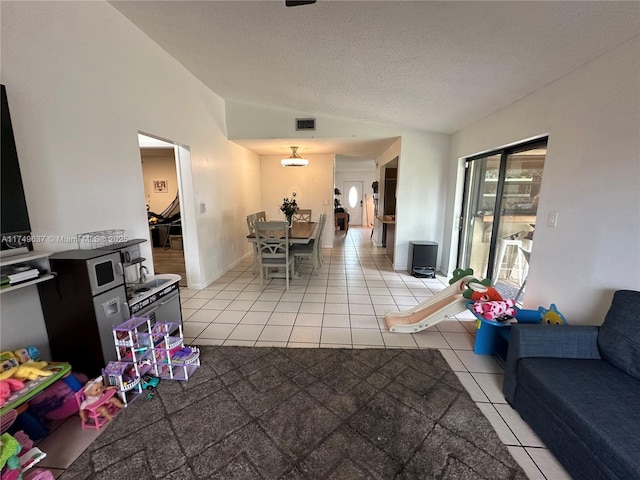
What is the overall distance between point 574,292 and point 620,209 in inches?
26.5

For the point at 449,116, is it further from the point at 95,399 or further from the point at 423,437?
the point at 95,399

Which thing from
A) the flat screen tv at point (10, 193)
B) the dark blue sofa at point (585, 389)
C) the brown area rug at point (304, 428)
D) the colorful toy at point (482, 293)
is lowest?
the brown area rug at point (304, 428)

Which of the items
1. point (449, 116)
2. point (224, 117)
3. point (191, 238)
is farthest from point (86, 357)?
point (449, 116)

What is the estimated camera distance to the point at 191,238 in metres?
3.68

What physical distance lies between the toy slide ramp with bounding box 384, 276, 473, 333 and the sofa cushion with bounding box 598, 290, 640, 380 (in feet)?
2.89

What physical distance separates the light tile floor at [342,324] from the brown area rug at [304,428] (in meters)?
0.13

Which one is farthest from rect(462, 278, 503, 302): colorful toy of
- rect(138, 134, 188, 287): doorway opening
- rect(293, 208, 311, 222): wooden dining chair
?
rect(293, 208, 311, 222): wooden dining chair

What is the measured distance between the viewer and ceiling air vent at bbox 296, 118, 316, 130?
14.2 ft

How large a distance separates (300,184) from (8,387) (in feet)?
18.8

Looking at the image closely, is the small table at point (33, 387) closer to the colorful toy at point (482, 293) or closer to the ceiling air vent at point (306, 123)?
the colorful toy at point (482, 293)

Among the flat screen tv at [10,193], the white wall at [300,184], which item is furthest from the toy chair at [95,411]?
the white wall at [300,184]

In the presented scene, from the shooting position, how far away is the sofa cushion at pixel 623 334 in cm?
139

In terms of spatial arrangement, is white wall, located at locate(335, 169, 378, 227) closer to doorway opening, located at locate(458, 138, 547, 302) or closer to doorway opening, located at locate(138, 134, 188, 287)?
doorway opening, located at locate(138, 134, 188, 287)

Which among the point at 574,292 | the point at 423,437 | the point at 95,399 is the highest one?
the point at 574,292
